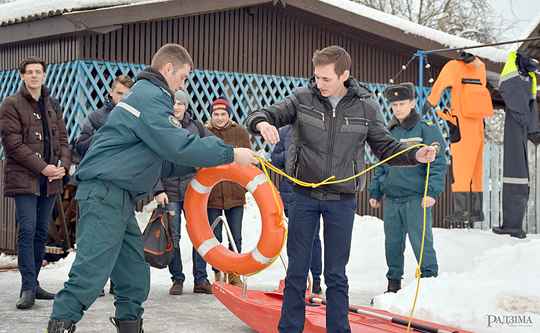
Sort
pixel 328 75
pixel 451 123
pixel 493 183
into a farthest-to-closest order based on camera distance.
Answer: pixel 493 183, pixel 451 123, pixel 328 75

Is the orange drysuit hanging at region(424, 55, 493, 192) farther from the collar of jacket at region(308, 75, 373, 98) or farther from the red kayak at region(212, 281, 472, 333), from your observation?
the red kayak at region(212, 281, 472, 333)

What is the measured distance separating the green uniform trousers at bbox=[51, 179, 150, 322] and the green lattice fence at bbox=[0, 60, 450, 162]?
15.2 feet

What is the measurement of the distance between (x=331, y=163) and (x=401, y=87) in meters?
2.08

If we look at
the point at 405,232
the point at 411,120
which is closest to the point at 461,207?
the point at 405,232

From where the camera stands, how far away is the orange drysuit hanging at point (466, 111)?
663 cm

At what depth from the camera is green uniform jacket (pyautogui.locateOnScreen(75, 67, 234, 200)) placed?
2801mm

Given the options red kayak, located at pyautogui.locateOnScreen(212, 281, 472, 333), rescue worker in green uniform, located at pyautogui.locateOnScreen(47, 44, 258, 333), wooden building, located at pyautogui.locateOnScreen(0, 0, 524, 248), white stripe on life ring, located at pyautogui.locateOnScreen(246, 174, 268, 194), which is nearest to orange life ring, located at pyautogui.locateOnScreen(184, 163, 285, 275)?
white stripe on life ring, located at pyautogui.locateOnScreen(246, 174, 268, 194)

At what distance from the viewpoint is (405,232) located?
482 centimetres

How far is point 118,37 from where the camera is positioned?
757 centimetres

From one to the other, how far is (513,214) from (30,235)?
5.61m

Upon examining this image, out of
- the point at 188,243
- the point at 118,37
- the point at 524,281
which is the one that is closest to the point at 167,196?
the point at 188,243

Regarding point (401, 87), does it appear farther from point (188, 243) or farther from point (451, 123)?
point (188, 243)

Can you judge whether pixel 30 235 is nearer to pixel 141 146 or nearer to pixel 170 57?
pixel 141 146

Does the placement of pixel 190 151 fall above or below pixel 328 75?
below
